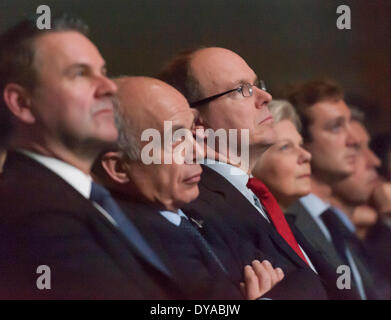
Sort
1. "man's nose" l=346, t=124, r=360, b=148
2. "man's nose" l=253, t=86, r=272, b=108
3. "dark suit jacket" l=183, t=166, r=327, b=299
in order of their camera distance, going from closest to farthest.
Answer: "dark suit jacket" l=183, t=166, r=327, b=299
"man's nose" l=253, t=86, r=272, b=108
"man's nose" l=346, t=124, r=360, b=148

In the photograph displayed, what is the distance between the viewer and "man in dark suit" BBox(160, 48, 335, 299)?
9.62 ft

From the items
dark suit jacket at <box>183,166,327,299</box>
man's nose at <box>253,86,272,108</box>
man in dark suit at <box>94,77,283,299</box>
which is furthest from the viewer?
man's nose at <box>253,86,272,108</box>

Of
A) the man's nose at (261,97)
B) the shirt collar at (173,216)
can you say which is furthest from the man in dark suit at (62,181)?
the man's nose at (261,97)

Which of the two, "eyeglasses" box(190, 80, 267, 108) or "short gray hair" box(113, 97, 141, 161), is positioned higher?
"eyeglasses" box(190, 80, 267, 108)

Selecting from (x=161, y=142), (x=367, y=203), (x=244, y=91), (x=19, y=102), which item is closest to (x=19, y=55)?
(x=19, y=102)

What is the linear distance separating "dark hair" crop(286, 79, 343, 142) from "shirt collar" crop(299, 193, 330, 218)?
0.77ft

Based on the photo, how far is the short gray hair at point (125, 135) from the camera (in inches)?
110

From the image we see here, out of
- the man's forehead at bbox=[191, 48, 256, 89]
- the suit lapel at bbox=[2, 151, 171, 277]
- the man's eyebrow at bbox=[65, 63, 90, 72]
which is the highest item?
the man's forehead at bbox=[191, 48, 256, 89]

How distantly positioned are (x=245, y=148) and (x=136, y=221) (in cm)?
51

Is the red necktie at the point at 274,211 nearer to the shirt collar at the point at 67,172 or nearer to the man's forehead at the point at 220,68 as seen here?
the man's forehead at the point at 220,68

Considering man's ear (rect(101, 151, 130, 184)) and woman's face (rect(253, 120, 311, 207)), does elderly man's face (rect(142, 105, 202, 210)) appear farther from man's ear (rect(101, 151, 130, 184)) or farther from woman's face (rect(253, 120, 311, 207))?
woman's face (rect(253, 120, 311, 207))

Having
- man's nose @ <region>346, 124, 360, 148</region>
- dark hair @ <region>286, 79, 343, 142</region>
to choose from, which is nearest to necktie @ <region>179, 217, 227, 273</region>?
dark hair @ <region>286, 79, 343, 142</region>

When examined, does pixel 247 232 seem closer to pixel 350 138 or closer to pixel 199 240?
pixel 199 240

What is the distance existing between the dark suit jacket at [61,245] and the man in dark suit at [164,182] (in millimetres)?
98
